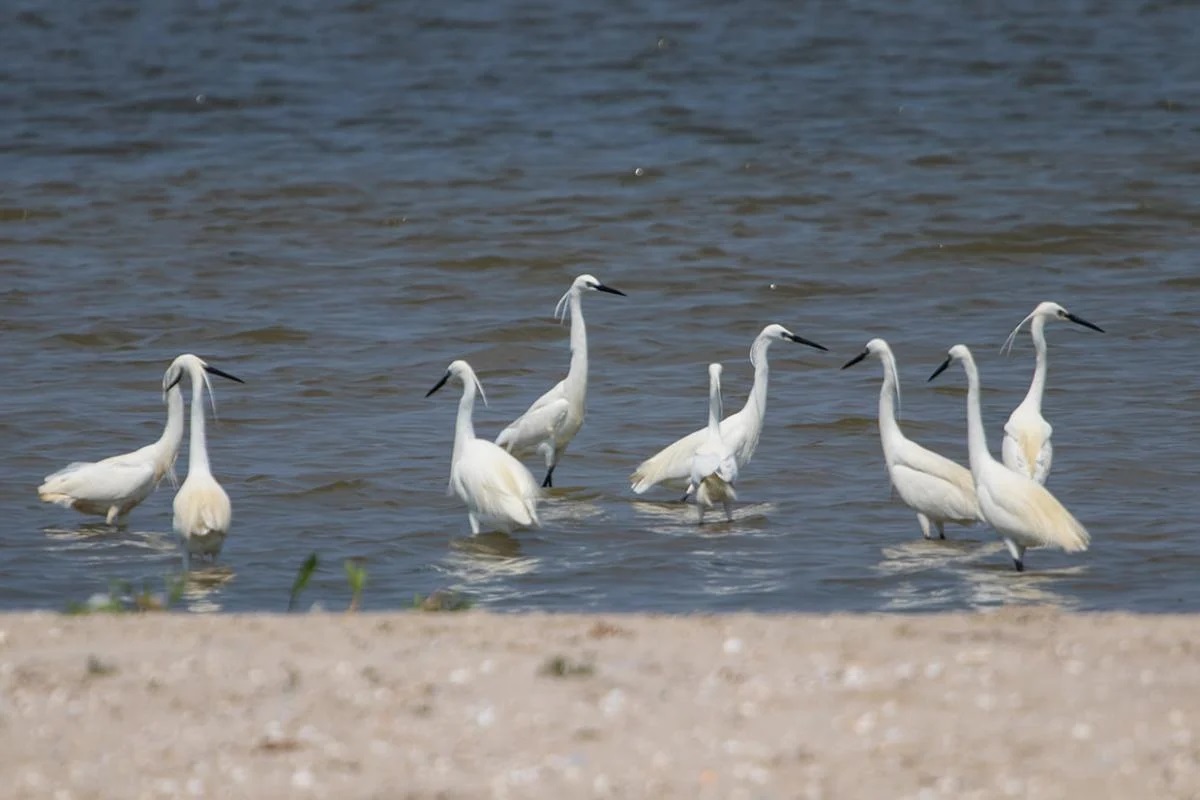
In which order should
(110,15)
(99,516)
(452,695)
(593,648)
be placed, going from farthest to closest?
1. (110,15)
2. (99,516)
3. (593,648)
4. (452,695)

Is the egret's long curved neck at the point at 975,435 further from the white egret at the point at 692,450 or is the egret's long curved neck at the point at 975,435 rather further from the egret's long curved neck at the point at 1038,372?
the white egret at the point at 692,450

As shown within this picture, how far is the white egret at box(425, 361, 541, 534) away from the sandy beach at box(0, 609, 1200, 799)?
12.3ft

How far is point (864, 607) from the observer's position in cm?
843

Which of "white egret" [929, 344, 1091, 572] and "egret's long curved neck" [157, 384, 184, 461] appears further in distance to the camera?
"egret's long curved neck" [157, 384, 184, 461]

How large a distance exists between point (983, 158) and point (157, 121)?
424 inches

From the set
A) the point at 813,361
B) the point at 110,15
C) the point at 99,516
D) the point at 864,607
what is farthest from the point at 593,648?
the point at 110,15

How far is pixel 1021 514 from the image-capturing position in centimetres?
883

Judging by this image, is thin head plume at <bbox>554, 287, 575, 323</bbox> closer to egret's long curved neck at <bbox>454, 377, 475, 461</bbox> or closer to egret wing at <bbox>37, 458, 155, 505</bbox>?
egret's long curved neck at <bbox>454, 377, 475, 461</bbox>

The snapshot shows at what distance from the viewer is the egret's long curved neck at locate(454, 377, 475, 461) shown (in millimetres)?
10344

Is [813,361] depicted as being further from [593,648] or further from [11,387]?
[593,648]

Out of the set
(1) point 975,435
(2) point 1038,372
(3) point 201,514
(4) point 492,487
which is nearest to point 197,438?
(3) point 201,514

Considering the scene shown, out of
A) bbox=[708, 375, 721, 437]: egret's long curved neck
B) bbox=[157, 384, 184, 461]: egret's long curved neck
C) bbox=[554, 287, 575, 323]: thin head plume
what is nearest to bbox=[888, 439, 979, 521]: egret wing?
bbox=[708, 375, 721, 437]: egret's long curved neck

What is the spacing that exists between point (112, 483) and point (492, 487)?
204cm

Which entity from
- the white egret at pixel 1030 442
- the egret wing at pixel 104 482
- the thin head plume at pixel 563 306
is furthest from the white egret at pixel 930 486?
the egret wing at pixel 104 482
